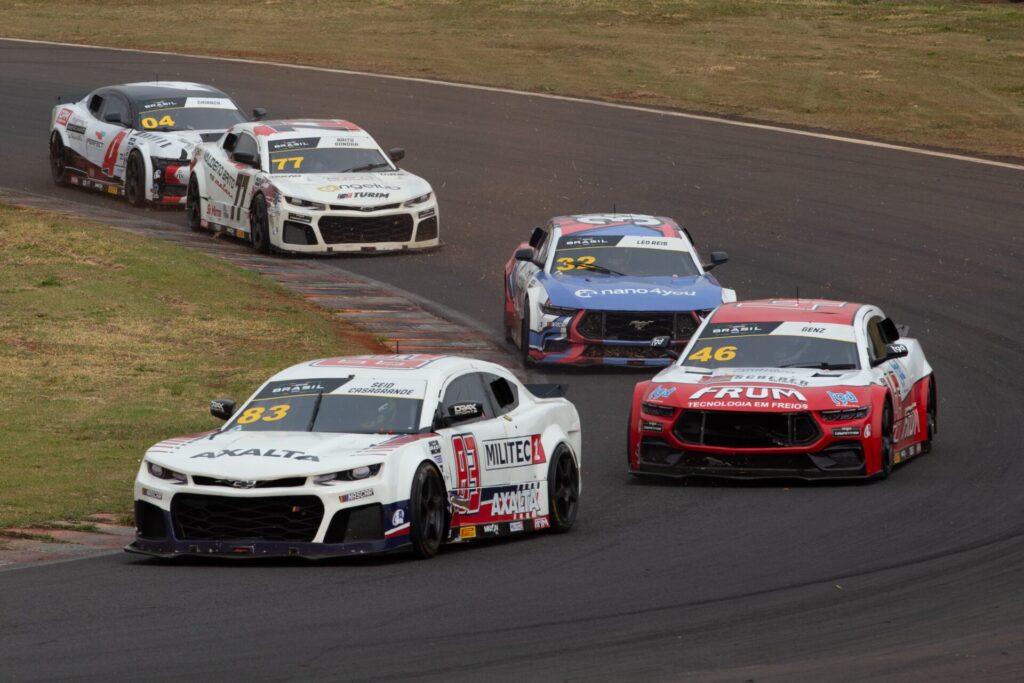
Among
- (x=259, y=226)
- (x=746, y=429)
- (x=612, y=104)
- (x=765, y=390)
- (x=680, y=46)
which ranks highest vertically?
(x=765, y=390)

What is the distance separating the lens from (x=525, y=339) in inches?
856

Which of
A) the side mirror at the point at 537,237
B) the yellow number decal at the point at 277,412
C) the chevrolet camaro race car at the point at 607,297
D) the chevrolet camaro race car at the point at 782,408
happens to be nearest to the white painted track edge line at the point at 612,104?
the side mirror at the point at 537,237

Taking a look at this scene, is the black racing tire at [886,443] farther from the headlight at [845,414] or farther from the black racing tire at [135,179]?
the black racing tire at [135,179]

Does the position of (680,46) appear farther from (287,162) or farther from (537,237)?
(537,237)

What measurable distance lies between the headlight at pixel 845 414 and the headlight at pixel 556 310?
6141 millimetres

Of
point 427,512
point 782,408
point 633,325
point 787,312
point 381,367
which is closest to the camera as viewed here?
point 427,512

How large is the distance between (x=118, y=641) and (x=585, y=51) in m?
37.8

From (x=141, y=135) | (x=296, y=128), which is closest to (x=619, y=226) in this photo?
(x=296, y=128)

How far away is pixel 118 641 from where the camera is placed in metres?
9.80

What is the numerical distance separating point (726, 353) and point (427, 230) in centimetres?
1106

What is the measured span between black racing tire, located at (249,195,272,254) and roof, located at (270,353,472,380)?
1365cm

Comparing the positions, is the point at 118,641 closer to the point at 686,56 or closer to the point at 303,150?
the point at 303,150

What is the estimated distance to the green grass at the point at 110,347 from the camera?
15.8 metres

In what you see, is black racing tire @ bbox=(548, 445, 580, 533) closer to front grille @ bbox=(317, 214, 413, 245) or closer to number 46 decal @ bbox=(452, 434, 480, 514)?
number 46 decal @ bbox=(452, 434, 480, 514)
